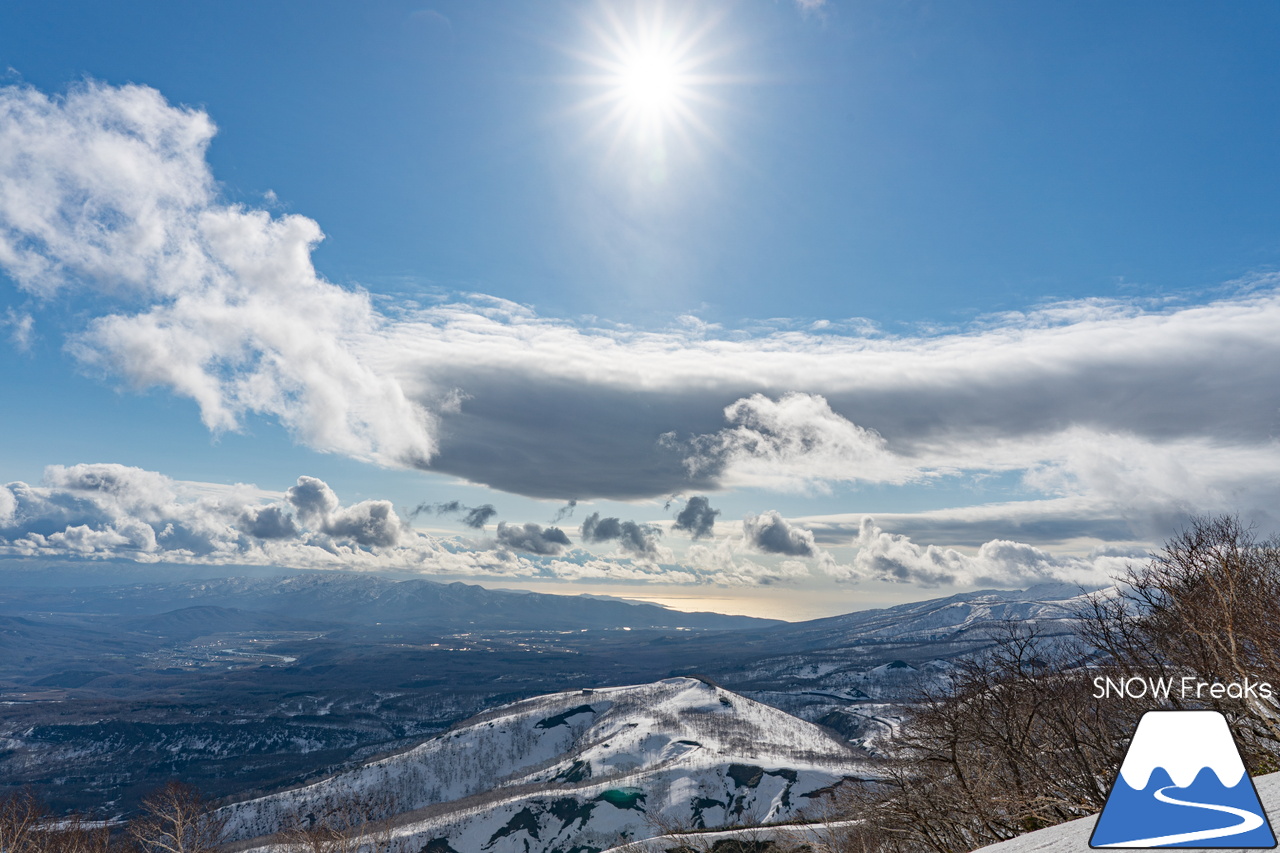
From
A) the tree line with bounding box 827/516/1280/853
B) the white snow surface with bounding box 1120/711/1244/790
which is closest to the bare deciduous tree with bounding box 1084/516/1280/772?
the tree line with bounding box 827/516/1280/853

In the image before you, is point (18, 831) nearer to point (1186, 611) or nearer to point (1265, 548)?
point (1186, 611)

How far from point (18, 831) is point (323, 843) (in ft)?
57.9

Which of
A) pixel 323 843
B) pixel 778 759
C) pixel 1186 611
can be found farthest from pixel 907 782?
pixel 778 759

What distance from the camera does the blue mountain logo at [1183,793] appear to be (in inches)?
356

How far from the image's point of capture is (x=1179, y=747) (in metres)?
10.6

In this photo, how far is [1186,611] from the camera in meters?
22.9

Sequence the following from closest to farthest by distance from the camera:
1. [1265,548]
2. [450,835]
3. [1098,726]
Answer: [1098,726] → [1265,548] → [450,835]

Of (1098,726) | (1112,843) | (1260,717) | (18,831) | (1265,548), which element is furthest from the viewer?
(18,831)
